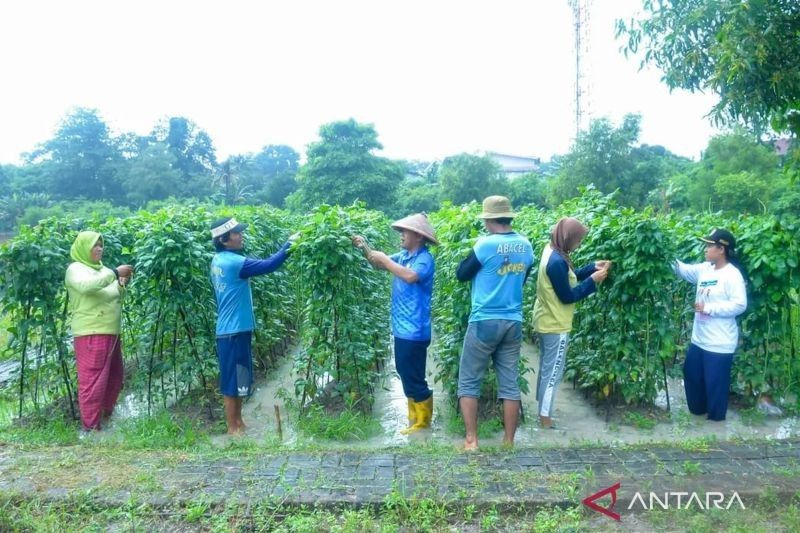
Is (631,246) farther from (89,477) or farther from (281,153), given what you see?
(281,153)

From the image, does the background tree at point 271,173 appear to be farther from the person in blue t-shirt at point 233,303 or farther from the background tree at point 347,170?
the person in blue t-shirt at point 233,303

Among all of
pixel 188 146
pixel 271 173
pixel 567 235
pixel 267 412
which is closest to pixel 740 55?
pixel 567 235

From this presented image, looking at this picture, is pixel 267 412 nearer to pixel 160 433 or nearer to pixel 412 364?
pixel 160 433

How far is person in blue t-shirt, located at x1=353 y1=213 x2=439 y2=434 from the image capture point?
16.4 ft

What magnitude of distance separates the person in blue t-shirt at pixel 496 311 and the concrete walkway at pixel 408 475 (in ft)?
1.25

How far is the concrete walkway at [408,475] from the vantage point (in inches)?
151

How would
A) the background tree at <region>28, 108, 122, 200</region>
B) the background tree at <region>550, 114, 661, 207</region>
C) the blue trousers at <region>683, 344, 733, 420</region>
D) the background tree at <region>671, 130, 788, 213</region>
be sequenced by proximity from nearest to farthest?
the blue trousers at <region>683, 344, 733, 420</region> → the background tree at <region>671, 130, 788, 213</region> → the background tree at <region>550, 114, 661, 207</region> → the background tree at <region>28, 108, 122, 200</region>

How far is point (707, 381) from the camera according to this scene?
17.5 feet

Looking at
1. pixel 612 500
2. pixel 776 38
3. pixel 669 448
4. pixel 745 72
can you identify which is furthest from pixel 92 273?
pixel 776 38

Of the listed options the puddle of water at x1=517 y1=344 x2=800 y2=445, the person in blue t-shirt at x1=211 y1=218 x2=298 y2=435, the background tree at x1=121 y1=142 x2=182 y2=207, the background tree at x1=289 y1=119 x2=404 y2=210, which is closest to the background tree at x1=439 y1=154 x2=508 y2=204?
the background tree at x1=289 y1=119 x2=404 y2=210

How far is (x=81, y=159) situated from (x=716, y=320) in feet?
199

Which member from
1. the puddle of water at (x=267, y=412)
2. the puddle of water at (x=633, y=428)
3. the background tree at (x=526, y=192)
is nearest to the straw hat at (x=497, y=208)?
the puddle of water at (x=633, y=428)

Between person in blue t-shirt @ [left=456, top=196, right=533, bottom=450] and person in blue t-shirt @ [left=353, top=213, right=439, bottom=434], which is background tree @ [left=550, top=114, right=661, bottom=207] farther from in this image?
person in blue t-shirt @ [left=456, top=196, right=533, bottom=450]

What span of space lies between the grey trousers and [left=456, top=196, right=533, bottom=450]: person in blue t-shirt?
1.77ft
